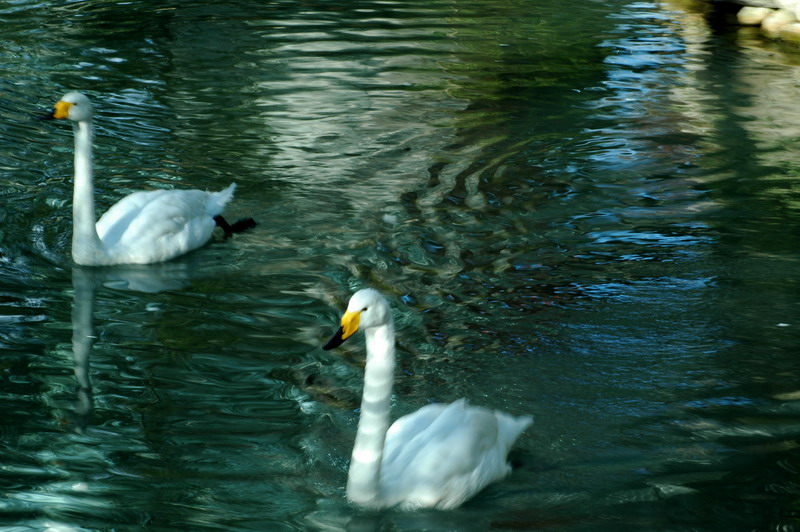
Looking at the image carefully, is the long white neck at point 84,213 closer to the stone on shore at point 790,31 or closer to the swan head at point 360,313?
the swan head at point 360,313

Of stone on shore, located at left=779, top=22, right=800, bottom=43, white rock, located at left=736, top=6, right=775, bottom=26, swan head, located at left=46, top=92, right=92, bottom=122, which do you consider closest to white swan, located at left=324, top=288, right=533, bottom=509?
swan head, located at left=46, top=92, right=92, bottom=122

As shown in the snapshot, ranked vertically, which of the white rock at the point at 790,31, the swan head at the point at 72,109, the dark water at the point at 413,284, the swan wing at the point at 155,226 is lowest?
the white rock at the point at 790,31

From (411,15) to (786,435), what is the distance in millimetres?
12628

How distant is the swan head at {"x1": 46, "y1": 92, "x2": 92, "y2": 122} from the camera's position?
7.55 m

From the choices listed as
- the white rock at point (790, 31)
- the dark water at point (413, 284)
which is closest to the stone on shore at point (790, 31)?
the white rock at point (790, 31)

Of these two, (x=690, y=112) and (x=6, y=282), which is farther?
(x=690, y=112)

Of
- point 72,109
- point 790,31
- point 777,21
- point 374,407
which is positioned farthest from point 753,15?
point 374,407

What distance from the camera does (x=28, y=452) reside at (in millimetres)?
5285

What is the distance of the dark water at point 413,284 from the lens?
5.12 metres

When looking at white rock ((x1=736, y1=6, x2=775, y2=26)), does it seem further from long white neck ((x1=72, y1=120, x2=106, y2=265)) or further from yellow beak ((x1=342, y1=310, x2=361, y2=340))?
yellow beak ((x1=342, y1=310, x2=361, y2=340))

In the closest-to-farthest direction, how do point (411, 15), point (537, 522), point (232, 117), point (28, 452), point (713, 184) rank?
point (537, 522) < point (28, 452) < point (713, 184) < point (232, 117) < point (411, 15)

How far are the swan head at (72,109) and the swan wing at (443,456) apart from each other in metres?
3.74

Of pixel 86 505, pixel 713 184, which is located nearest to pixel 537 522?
pixel 86 505

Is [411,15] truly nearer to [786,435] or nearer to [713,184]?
[713,184]
